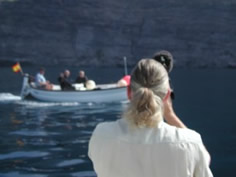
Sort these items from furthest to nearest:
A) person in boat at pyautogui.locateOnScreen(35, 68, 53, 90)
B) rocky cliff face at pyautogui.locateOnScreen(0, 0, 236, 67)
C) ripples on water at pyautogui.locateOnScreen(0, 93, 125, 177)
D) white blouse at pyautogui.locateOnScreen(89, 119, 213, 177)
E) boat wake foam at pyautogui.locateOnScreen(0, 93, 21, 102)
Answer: rocky cliff face at pyautogui.locateOnScreen(0, 0, 236, 67) → boat wake foam at pyautogui.locateOnScreen(0, 93, 21, 102) → person in boat at pyautogui.locateOnScreen(35, 68, 53, 90) → ripples on water at pyautogui.locateOnScreen(0, 93, 125, 177) → white blouse at pyautogui.locateOnScreen(89, 119, 213, 177)

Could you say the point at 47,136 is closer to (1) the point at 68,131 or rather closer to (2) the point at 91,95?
(1) the point at 68,131

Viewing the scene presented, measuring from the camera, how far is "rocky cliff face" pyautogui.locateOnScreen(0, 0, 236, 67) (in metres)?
71.2

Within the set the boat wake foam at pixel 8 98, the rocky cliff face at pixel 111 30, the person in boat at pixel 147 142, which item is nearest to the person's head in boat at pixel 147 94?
the person in boat at pixel 147 142

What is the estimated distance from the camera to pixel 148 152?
2623 millimetres

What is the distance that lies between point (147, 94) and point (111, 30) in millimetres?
72246

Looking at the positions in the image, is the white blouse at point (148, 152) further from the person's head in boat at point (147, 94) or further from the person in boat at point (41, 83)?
the person in boat at point (41, 83)

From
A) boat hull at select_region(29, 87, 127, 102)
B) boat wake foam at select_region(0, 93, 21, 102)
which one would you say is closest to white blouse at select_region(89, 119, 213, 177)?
boat hull at select_region(29, 87, 127, 102)

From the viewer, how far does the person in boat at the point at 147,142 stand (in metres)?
2.57

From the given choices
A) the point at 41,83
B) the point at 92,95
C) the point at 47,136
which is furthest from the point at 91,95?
the point at 47,136

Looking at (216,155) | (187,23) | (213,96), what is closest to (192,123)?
(216,155)

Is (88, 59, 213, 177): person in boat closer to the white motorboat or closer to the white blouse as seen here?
the white blouse

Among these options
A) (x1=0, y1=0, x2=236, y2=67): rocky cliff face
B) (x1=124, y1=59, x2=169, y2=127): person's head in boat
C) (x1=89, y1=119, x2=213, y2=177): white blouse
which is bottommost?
(x1=0, y1=0, x2=236, y2=67): rocky cliff face

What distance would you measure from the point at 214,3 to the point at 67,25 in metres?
23.5

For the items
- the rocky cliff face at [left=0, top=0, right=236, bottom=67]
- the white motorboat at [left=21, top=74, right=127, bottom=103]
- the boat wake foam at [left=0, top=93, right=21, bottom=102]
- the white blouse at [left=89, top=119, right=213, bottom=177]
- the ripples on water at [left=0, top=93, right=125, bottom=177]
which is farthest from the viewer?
the rocky cliff face at [left=0, top=0, right=236, bottom=67]
